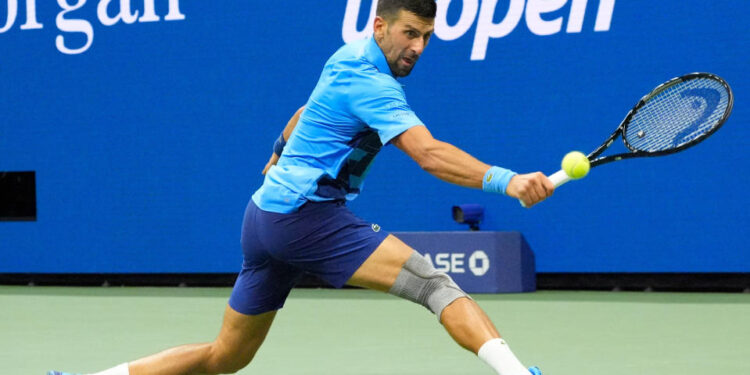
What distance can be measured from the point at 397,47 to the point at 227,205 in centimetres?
664

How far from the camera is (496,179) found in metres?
3.51

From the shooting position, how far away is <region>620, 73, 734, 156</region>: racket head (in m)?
4.39

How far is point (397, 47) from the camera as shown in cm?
391

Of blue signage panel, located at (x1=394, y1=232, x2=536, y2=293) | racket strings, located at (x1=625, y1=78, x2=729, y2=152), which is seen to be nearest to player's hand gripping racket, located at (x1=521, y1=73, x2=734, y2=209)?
racket strings, located at (x1=625, y1=78, x2=729, y2=152)

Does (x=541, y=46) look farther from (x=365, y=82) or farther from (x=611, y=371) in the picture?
(x=365, y=82)

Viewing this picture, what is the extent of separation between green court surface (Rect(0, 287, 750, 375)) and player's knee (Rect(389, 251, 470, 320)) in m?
1.49

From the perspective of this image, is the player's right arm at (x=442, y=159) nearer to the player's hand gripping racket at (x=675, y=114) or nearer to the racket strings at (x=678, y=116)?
the player's hand gripping racket at (x=675, y=114)

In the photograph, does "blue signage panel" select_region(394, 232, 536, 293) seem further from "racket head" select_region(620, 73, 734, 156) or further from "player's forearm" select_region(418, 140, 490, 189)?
"player's forearm" select_region(418, 140, 490, 189)

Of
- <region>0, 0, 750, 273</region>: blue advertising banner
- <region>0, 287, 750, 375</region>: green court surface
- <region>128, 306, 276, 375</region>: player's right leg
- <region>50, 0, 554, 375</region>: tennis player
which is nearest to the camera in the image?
<region>50, 0, 554, 375</region>: tennis player

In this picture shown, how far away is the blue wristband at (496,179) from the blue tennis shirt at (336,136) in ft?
1.32

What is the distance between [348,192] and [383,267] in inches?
12.4

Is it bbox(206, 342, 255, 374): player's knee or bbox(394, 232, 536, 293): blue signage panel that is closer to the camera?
bbox(206, 342, 255, 374): player's knee

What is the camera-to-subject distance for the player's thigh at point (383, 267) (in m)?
3.88

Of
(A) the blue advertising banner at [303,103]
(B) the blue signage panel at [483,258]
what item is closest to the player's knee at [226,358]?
(B) the blue signage panel at [483,258]
